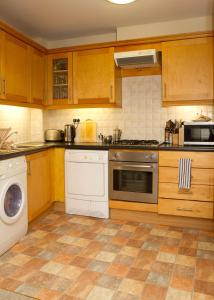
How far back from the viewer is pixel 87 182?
3266mm

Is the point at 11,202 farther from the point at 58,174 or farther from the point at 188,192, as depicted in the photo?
the point at 188,192

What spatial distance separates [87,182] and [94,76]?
1381mm

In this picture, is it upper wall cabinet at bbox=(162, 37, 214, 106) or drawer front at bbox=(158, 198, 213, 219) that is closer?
drawer front at bbox=(158, 198, 213, 219)

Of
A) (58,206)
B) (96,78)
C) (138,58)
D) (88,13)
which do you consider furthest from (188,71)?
(58,206)

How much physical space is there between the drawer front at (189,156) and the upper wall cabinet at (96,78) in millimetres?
997

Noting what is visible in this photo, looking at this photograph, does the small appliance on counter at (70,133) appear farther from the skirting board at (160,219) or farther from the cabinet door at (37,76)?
the skirting board at (160,219)

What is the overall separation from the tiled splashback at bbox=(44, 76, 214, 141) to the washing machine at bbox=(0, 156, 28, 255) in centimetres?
148

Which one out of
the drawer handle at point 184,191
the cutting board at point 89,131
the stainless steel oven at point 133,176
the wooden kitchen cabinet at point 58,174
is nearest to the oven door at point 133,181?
the stainless steel oven at point 133,176

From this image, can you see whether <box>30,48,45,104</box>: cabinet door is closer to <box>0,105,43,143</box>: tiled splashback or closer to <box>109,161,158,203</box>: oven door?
<box>0,105,43,143</box>: tiled splashback

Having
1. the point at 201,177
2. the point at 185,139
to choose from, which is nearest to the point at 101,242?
Result: the point at 201,177

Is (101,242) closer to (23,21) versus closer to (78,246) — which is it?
(78,246)

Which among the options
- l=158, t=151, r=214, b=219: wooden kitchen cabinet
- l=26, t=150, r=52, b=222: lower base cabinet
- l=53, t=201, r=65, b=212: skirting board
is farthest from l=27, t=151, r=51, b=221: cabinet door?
l=158, t=151, r=214, b=219: wooden kitchen cabinet

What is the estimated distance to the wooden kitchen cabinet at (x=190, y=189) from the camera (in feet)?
9.32

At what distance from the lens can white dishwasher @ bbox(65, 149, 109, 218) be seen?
3.20m
